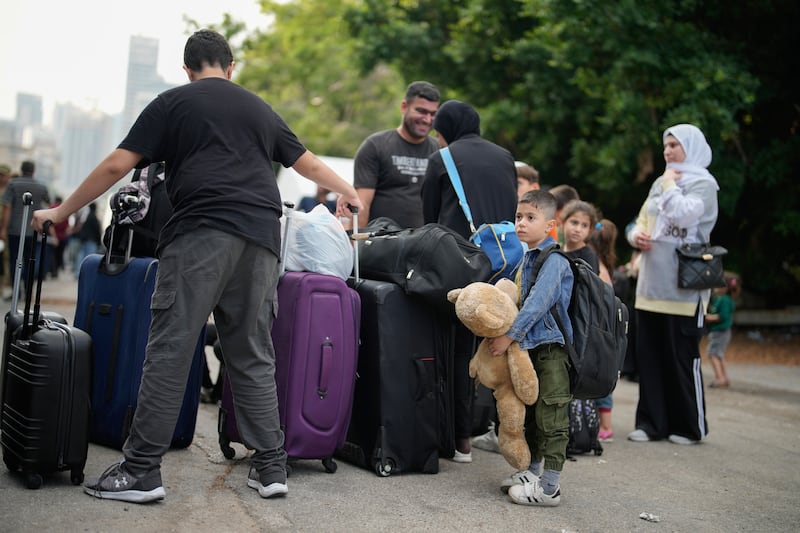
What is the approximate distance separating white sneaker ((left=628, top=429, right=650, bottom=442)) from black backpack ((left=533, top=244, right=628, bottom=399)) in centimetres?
219

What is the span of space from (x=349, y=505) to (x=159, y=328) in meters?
1.21

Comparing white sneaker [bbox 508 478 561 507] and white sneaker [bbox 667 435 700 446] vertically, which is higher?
white sneaker [bbox 508 478 561 507]

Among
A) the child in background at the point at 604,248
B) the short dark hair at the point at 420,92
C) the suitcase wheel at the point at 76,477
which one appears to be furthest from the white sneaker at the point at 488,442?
the suitcase wheel at the point at 76,477

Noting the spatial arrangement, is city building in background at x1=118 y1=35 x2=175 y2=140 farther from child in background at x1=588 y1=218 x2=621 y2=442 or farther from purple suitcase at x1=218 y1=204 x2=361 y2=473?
child in background at x1=588 y1=218 x2=621 y2=442

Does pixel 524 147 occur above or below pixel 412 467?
above

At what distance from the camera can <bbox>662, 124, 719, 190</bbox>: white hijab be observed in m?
6.96

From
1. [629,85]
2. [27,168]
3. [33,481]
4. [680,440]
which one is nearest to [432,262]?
[33,481]

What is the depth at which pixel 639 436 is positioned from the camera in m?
6.89

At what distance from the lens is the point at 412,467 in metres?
5.16

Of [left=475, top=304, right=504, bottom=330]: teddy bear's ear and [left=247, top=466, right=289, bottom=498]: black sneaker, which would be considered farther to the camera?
[left=475, top=304, right=504, bottom=330]: teddy bear's ear

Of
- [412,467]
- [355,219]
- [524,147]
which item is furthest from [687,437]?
[524,147]

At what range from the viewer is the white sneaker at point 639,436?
688 centimetres

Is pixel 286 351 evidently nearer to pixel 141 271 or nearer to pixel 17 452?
pixel 141 271

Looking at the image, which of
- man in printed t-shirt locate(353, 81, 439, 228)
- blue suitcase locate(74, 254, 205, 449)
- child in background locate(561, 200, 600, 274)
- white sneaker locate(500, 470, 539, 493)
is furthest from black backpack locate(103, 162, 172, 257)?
child in background locate(561, 200, 600, 274)
